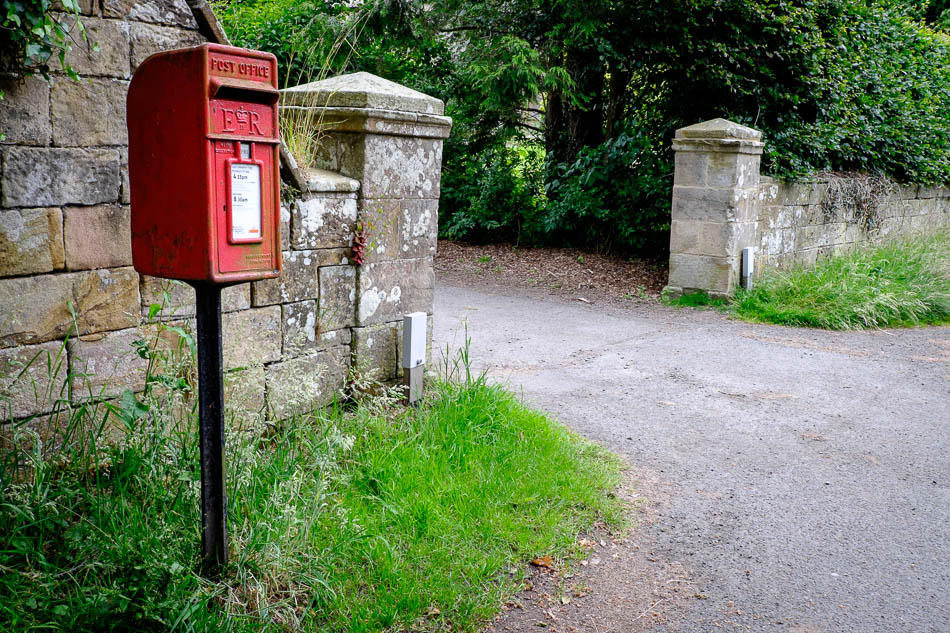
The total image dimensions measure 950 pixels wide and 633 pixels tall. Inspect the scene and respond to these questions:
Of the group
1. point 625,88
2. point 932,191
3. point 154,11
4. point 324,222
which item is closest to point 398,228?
point 324,222

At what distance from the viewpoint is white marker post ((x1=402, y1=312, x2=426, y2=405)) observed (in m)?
4.53

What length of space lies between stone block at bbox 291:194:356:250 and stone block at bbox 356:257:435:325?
9.6 inches

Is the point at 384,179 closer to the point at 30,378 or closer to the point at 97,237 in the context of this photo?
the point at 97,237

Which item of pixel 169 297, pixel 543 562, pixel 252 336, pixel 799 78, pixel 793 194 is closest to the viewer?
pixel 543 562

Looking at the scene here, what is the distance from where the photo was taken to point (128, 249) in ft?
10.8

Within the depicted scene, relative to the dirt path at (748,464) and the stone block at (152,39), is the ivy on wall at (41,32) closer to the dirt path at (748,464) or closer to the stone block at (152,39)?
the stone block at (152,39)

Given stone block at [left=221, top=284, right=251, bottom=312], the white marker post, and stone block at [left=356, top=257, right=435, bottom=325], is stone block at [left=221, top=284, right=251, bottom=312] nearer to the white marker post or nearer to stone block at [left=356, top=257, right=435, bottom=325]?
stone block at [left=356, top=257, right=435, bottom=325]

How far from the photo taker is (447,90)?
524 inches

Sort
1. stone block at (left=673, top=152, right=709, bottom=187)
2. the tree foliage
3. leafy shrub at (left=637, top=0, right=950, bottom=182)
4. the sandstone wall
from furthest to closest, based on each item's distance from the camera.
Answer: the tree foliage < leafy shrub at (left=637, top=0, right=950, bottom=182) < the sandstone wall < stone block at (left=673, top=152, right=709, bottom=187)

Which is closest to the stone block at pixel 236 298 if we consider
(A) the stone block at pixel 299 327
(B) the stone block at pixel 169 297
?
(B) the stone block at pixel 169 297

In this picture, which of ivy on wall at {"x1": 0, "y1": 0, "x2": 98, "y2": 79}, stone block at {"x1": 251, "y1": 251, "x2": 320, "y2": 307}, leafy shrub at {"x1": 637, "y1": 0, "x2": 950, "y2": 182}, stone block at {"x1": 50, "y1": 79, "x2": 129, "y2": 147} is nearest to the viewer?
ivy on wall at {"x1": 0, "y1": 0, "x2": 98, "y2": 79}

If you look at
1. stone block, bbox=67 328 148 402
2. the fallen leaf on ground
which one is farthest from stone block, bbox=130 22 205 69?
the fallen leaf on ground

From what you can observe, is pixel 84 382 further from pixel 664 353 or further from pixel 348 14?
pixel 348 14

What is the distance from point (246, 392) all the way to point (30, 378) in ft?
3.17
